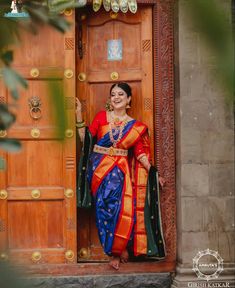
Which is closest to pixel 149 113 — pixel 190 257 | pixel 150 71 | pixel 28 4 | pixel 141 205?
pixel 150 71

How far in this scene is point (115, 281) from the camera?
5.63 meters

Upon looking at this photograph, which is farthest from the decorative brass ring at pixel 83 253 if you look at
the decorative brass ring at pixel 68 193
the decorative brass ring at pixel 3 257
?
the decorative brass ring at pixel 3 257

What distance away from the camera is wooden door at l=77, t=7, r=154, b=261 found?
5.83m

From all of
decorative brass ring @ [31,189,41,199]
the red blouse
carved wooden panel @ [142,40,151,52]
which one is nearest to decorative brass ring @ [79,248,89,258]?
decorative brass ring @ [31,189,41,199]

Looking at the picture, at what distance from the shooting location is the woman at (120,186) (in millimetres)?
5605

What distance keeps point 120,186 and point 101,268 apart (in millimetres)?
666

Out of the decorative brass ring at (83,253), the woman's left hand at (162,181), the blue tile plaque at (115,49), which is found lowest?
the decorative brass ring at (83,253)

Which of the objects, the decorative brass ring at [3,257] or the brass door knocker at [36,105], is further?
the brass door knocker at [36,105]

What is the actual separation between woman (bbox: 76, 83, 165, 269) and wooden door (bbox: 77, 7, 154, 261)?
Answer: 0.62 feet

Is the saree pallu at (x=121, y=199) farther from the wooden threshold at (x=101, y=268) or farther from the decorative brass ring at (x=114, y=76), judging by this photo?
the decorative brass ring at (x=114, y=76)

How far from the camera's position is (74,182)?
5.70 m

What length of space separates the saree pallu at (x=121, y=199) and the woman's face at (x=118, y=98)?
15 centimetres

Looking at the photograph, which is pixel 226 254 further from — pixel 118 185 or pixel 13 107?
Answer: pixel 13 107

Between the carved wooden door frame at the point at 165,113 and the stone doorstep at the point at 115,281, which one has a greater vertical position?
the carved wooden door frame at the point at 165,113
